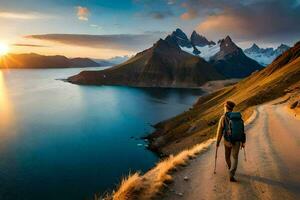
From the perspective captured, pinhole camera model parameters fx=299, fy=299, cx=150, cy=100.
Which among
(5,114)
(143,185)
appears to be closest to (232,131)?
(143,185)

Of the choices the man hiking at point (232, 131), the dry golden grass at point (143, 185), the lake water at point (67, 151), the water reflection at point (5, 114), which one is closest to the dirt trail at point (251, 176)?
the dry golden grass at point (143, 185)

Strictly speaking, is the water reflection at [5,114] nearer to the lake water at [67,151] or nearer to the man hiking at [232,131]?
the lake water at [67,151]

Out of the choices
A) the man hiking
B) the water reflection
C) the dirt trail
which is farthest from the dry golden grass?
the water reflection

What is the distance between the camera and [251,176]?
1416cm

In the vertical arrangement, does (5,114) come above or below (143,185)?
below

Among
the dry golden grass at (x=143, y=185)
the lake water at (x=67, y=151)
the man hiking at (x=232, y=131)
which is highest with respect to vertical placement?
the man hiking at (x=232, y=131)

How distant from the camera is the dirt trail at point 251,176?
1226 cm

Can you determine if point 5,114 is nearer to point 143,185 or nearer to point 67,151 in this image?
point 67,151

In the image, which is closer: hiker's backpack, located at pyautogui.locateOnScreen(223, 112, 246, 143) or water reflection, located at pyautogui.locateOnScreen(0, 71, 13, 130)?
hiker's backpack, located at pyautogui.locateOnScreen(223, 112, 246, 143)

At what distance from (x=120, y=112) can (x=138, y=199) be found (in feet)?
414

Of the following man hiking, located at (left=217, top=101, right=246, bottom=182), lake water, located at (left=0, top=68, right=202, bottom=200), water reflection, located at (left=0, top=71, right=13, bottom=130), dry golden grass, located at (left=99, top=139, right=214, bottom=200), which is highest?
man hiking, located at (left=217, top=101, right=246, bottom=182)

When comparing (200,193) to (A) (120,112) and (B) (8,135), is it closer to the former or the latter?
(B) (8,135)

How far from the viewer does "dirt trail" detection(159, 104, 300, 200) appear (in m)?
12.3

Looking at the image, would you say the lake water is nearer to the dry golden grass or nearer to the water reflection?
the water reflection
